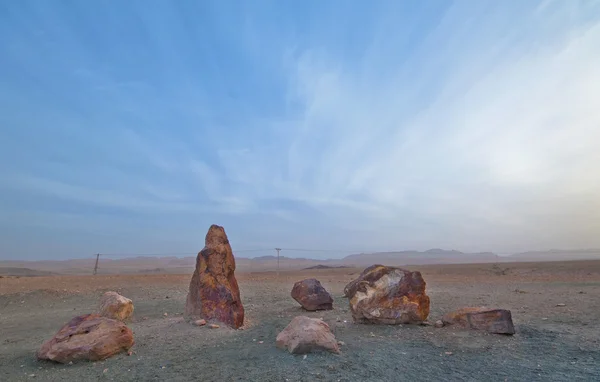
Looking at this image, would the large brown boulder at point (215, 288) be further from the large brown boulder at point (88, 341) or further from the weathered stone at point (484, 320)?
the weathered stone at point (484, 320)

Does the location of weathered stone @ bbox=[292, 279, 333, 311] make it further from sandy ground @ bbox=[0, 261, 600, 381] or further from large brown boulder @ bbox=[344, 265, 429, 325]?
large brown boulder @ bbox=[344, 265, 429, 325]

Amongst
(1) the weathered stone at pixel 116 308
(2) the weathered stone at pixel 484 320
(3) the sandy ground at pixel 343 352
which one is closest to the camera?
(3) the sandy ground at pixel 343 352

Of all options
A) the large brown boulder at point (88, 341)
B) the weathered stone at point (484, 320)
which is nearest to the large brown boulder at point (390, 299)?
the weathered stone at point (484, 320)

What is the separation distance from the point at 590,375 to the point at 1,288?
2239cm

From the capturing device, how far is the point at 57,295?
1599 cm

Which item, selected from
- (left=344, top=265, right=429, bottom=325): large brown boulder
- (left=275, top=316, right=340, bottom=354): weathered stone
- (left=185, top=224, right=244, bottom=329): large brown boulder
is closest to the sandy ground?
(left=275, top=316, right=340, bottom=354): weathered stone

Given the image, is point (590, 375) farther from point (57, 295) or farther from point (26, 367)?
point (57, 295)

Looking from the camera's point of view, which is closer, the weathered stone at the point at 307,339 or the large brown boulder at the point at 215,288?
the weathered stone at the point at 307,339

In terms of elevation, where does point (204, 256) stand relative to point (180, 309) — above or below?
above

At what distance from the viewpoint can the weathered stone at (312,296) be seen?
37.4ft

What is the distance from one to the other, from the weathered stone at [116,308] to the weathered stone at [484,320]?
8239 mm

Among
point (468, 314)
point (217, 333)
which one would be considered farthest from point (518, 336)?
point (217, 333)

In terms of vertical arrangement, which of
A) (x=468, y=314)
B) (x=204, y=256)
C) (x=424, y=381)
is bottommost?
(x=424, y=381)

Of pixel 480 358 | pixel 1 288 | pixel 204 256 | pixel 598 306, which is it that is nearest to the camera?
pixel 480 358
